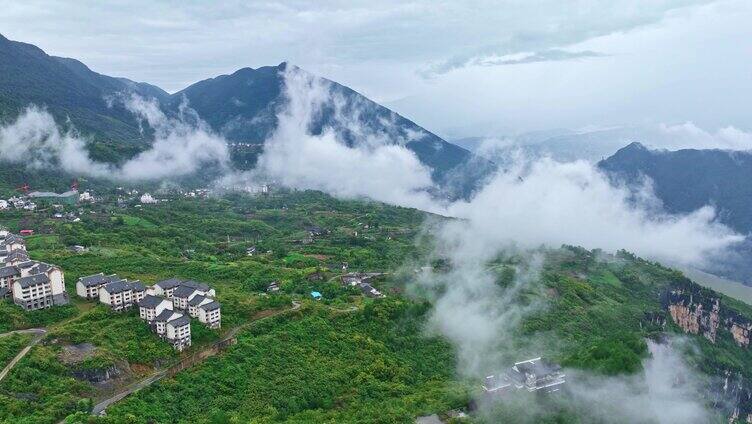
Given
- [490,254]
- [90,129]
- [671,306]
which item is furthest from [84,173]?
[671,306]

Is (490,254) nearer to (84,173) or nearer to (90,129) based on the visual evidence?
(84,173)

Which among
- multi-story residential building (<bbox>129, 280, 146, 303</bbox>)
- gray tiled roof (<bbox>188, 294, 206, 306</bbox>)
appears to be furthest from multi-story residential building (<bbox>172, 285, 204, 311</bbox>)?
multi-story residential building (<bbox>129, 280, 146, 303</bbox>)

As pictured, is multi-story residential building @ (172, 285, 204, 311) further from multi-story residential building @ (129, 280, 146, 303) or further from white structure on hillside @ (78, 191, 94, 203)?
white structure on hillside @ (78, 191, 94, 203)

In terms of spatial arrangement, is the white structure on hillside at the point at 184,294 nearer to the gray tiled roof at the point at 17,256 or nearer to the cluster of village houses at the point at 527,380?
the gray tiled roof at the point at 17,256

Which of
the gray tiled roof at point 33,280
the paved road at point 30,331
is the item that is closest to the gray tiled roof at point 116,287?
the gray tiled roof at point 33,280

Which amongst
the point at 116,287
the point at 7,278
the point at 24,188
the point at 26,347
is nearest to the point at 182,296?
the point at 116,287

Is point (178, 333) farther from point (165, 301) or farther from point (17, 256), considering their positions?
point (17, 256)

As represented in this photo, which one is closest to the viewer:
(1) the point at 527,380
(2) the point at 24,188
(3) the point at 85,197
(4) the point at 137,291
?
(1) the point at 527,380
